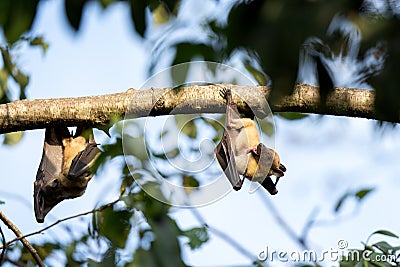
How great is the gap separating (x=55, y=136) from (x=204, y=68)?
3438 millimetres

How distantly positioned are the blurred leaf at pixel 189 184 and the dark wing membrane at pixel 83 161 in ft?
6.80

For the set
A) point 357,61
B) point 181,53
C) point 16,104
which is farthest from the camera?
point 16,104

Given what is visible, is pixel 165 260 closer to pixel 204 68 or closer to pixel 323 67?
pixel 204 68

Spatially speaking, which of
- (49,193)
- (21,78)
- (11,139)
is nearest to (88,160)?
(49,193)

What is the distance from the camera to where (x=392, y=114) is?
99 cm

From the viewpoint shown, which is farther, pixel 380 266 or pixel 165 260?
pixel 380 266

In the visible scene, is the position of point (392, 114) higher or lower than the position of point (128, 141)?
lower

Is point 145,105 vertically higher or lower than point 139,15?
higher

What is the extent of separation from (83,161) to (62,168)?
31 centimetres

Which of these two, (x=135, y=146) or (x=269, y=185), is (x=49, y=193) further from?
(x=135, y=146)

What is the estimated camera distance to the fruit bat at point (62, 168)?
4602mm

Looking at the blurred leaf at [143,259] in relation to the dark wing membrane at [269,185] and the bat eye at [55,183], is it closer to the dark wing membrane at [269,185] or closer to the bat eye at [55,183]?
the dark wing membrane at [269,185]

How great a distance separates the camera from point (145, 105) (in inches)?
123

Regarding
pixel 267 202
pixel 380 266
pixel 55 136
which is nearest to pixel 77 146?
pixel 55 136
